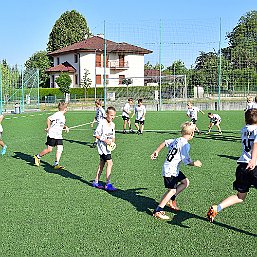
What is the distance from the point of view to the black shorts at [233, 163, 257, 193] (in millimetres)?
5621

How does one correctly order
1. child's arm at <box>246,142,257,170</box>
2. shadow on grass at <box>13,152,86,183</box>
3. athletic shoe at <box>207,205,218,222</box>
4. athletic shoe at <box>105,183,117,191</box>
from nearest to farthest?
child's arm at <box>246,142,257,170</box>, athletic shoe at <box>207,205,218,222</box>, athletic shoe at <box>105,183,117,191</box>, shadow on grass at <box>13,152,86,183</box>

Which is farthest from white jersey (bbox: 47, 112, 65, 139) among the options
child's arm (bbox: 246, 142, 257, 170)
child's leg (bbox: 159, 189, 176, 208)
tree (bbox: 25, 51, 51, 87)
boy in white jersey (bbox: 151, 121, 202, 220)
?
tree (bbox: 25, 51, 51, 87)

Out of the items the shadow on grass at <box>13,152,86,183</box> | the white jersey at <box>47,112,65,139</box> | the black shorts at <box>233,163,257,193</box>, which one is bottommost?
the shadow on grass at <box>13,152,86,183</box>

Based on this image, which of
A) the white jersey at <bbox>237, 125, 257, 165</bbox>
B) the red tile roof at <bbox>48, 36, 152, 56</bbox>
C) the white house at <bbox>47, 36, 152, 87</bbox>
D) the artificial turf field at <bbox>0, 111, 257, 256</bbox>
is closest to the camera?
the artificial turf field at <bbox>0, 111, 257, 256</bbox>

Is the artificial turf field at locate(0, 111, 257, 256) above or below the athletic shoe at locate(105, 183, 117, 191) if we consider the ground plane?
below

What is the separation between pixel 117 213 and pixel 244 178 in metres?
1.98

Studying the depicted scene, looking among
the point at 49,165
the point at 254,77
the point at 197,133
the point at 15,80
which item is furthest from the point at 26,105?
the point at 49,165

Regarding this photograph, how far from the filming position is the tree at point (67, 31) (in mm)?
79938

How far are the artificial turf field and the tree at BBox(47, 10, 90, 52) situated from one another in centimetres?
7078

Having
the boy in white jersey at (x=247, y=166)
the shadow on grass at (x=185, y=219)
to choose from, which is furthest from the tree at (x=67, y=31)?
the boy in white jersey at (x=247, y=166)

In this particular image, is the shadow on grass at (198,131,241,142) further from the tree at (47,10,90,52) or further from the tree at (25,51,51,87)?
the tree at (47,10,90,52)

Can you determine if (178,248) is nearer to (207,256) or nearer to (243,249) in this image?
(207,256)

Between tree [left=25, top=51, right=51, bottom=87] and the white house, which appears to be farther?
tree [left=25, top=51, right=51, bottom=87]

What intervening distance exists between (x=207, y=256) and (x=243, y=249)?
499 mm
